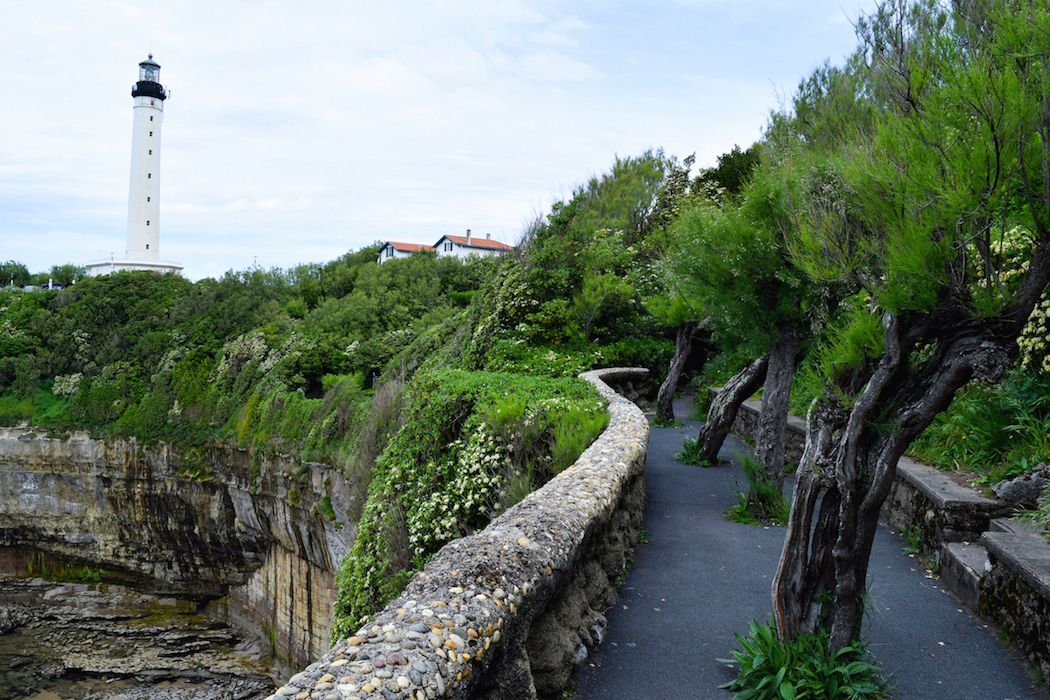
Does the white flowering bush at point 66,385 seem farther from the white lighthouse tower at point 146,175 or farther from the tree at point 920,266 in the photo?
the tree at point 920,266

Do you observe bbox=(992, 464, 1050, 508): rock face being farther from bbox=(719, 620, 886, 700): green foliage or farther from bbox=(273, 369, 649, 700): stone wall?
bbox=(273, 369, 649, 700): stone wall

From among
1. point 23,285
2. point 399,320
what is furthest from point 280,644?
point 23,285

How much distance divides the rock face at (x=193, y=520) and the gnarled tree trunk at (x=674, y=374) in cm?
756

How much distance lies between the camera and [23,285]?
65000 millimetres

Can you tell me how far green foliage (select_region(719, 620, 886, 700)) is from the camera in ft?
14.2

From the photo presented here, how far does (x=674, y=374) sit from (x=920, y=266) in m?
12.4

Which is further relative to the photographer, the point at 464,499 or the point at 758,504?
the point at 758,504


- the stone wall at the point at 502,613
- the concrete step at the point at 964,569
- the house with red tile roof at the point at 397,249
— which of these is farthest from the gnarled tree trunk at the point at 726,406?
the house with red tile roof at the point at 397,249

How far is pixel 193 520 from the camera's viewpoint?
27.2 metres

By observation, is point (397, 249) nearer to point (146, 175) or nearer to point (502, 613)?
point (146, 175)

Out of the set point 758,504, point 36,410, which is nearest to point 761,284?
point 758,504

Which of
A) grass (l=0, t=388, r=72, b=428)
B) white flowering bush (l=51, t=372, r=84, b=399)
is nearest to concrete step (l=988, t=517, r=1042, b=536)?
grass (l=0, t=388, r=72, b=428)

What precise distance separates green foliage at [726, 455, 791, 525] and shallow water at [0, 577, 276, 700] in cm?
1531

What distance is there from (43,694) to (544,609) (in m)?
20.7
